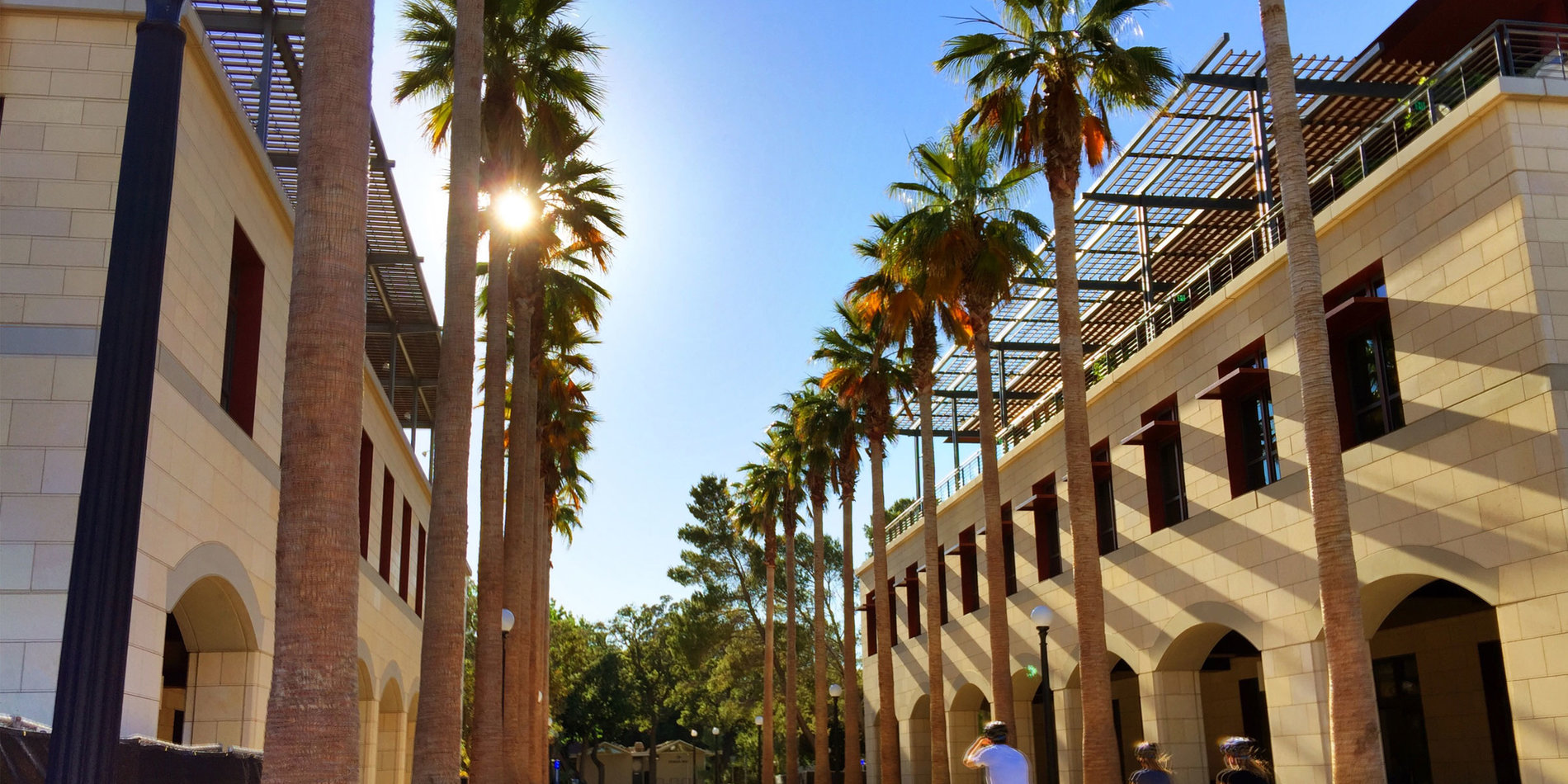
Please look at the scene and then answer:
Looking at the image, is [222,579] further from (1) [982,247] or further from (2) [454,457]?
(1) [982,247]

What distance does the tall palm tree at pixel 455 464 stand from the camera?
13164 millimetres

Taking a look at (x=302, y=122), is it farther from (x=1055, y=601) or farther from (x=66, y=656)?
(x=1055, y=601)

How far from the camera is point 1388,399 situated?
59.6 feet

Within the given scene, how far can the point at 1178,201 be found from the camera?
2709cm

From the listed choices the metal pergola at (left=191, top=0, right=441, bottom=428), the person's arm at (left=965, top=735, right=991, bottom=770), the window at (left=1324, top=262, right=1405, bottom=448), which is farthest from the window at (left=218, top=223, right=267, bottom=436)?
the window at (left=1324, top=262, right=1405, bottom=448)

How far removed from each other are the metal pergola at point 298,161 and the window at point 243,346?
1.42 m

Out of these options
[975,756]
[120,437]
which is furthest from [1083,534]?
[120,437]

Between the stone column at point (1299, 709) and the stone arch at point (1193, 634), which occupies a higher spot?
the stone arch at point (1193, 634)

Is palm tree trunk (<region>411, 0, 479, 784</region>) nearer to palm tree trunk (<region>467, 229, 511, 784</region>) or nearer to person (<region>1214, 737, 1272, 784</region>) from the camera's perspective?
palm tree trunk (<region>467, 229, 511, 784</region>)

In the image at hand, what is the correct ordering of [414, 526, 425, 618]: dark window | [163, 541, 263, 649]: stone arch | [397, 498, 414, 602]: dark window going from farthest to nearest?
[414, 526, 425, 618]: dark window < [397, 498, 414, 602]: dark window < [163, 541, 263, 649]: stone arch

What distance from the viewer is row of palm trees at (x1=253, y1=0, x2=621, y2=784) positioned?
7.82 metres

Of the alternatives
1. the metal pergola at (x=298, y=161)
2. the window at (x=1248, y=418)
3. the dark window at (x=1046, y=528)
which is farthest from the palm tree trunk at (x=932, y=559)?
the metal pergola at (x=298, y=161)

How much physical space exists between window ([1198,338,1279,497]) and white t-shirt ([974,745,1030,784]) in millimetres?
13722

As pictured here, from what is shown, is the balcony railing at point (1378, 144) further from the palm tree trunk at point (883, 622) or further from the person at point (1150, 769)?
the person at point (1150, 769)
